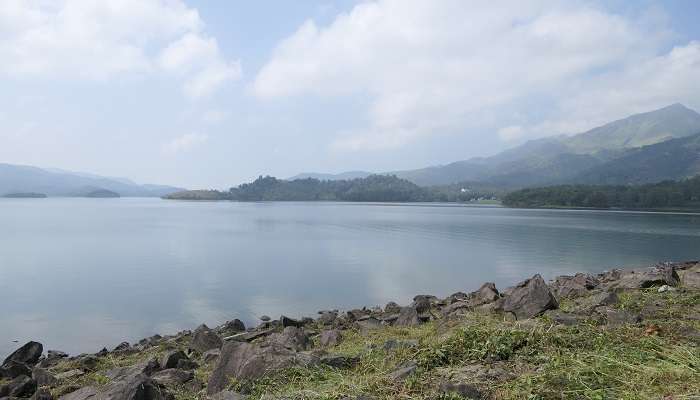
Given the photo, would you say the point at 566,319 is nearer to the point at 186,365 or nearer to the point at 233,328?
the point at 186,365

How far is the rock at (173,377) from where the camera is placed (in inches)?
344

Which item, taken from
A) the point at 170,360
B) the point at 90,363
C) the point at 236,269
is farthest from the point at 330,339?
the point at 236,269

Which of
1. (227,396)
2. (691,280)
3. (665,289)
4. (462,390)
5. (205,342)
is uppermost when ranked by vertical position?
(462,390)

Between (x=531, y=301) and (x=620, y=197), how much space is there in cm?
16484

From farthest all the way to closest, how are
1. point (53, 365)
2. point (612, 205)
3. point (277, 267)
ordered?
point (612, 205)
point (277, 267)
point (53, 365)

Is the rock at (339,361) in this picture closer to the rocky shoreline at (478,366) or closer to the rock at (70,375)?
the rocky shoreline at (478,366)

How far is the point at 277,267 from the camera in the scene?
3984 centimetres

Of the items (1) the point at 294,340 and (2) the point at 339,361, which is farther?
(1) the point at 294,340

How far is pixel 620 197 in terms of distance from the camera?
154m

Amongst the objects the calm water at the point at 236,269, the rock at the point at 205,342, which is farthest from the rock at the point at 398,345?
the calm water at the point at 236,269

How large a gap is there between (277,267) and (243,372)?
3306 cm

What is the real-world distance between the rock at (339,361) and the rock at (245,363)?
495mm

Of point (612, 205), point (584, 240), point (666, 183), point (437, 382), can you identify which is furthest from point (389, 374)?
point (666, 183)

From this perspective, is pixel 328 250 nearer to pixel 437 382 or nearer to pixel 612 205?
pixel 437 382
